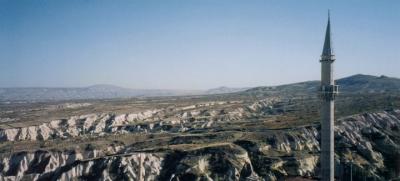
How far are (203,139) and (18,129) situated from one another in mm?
56862

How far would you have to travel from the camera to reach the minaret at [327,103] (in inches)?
2923

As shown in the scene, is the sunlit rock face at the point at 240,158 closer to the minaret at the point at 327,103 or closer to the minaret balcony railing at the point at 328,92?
the minaret at the point at 327,103

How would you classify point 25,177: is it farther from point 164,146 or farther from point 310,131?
point 310,131

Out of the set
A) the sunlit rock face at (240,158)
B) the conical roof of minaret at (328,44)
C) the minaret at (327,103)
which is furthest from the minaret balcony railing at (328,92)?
the sunlit rock face at (240,158)

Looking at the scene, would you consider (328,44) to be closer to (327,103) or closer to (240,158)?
(327,103)

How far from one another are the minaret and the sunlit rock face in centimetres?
594

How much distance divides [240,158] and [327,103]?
21332 millimetres

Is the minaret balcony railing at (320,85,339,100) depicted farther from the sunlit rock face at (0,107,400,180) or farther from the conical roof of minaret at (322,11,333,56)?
the sunlit rock face at (0,107,400,180)

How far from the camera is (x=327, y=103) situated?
76.2 meters

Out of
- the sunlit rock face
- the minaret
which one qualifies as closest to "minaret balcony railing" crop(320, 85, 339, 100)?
the minaret

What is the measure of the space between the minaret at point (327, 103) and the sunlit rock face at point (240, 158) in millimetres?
5941

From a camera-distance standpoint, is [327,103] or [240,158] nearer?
[327,103]

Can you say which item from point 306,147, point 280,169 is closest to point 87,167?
point 280,169

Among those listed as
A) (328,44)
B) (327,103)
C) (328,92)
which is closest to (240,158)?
(327,103)
